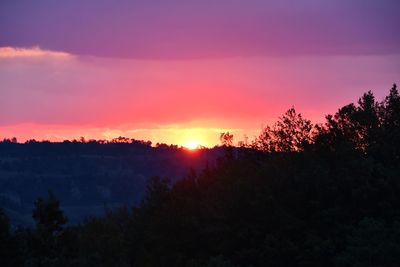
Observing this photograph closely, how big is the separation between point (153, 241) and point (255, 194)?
26.4 ft

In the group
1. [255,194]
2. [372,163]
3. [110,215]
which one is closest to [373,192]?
[372,163]

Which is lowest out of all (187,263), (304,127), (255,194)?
(187,263)

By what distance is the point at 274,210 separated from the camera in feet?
202

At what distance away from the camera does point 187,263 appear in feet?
191

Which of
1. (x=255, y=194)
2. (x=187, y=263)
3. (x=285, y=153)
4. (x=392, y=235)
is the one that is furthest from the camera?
(x=285, y=153)

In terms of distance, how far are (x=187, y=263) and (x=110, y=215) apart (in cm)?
4015

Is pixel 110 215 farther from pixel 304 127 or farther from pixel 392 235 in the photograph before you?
pixel 392 235

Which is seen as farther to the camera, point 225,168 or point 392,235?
point 225,168

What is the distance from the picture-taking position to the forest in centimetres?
5766

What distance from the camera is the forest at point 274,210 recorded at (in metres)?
57.7

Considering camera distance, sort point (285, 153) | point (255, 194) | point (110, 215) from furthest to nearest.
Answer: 1. point (110, 215)
2. point (285, 153)
3. point (255, 194)

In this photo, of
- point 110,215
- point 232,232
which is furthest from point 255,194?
point 110,215

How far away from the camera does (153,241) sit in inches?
2569

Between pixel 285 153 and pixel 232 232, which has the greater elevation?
pixel 285 153
